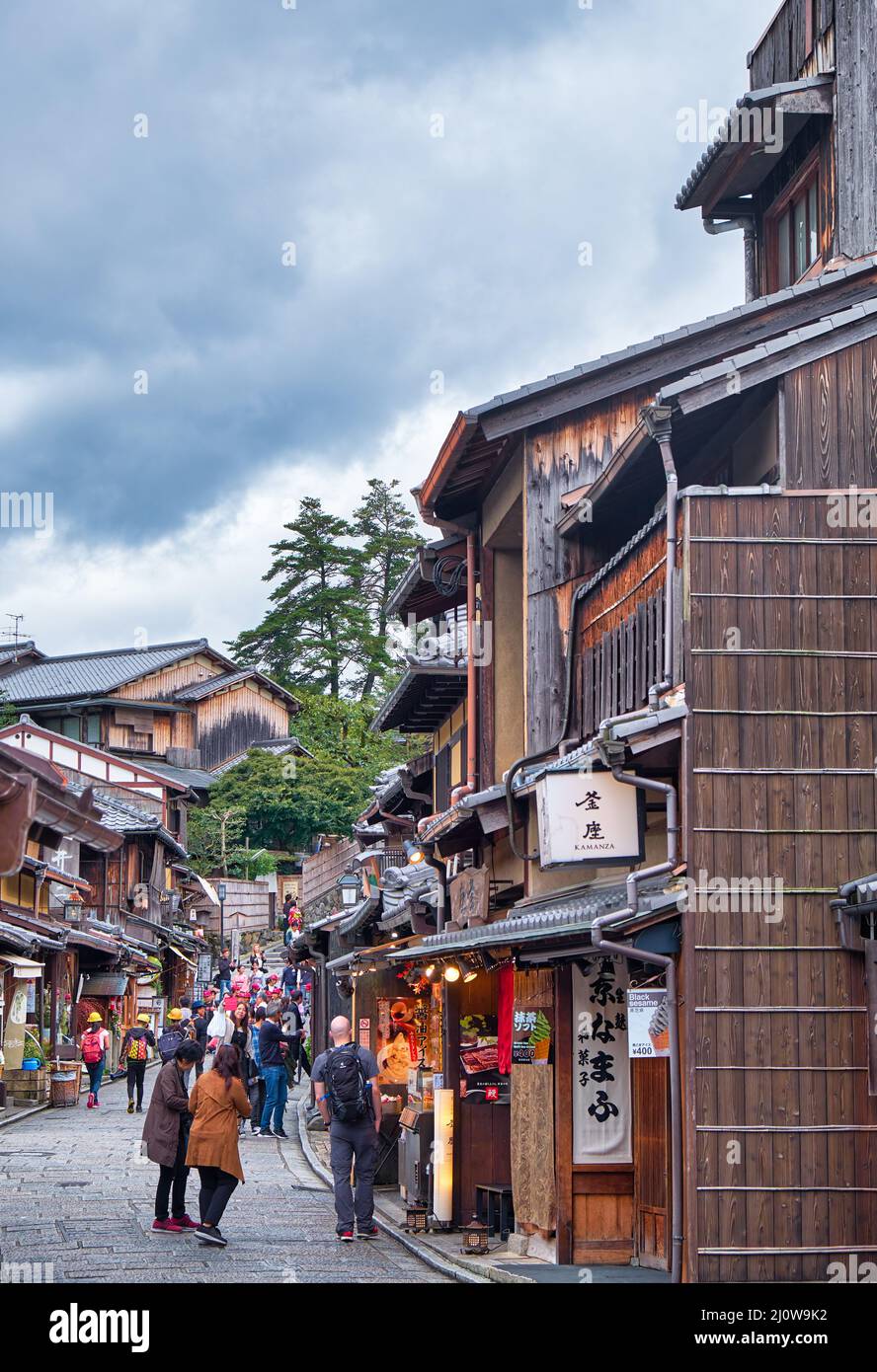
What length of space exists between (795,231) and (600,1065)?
11.6 m

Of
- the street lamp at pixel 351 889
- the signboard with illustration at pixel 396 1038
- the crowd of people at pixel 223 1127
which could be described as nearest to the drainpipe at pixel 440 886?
the signboard with illustration at pixel 396 1038

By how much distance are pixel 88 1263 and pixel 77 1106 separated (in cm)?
2360

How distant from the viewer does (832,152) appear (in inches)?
731

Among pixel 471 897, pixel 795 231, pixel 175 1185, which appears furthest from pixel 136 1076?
pixel 795 231

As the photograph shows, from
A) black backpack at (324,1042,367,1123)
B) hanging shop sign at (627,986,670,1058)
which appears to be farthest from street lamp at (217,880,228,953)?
hanging shop sign at (627,986,670,1058)

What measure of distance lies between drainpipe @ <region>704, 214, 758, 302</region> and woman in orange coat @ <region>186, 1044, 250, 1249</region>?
1296cm

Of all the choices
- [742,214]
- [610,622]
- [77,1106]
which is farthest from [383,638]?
[610,622]

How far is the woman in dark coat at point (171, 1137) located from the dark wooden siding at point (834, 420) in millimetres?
8152

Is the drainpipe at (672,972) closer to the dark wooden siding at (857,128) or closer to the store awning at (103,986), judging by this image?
the dark wooden siding at (857,128)

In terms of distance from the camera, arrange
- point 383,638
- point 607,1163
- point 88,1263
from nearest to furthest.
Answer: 1. point 88,1263
2. point 607,1163
3. point 383,638

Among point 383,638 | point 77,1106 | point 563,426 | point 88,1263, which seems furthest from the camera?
point 383,638

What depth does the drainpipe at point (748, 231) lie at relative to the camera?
21.6 m

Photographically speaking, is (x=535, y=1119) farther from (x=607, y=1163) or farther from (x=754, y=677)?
(x=754, y=677)

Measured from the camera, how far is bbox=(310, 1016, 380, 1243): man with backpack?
52.0 ft
